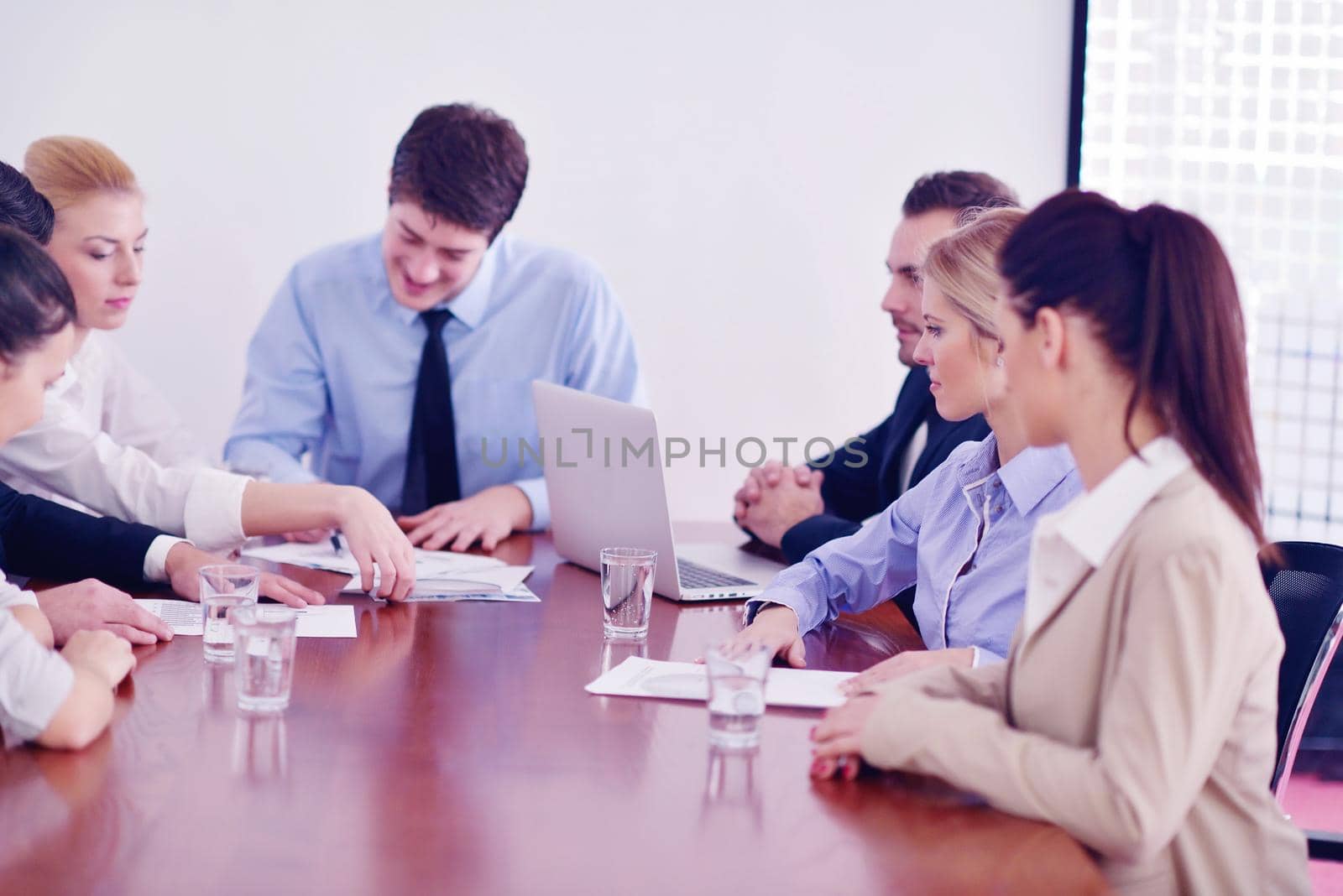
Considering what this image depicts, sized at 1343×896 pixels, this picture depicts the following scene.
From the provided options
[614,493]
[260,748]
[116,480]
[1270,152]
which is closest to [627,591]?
[614,493]

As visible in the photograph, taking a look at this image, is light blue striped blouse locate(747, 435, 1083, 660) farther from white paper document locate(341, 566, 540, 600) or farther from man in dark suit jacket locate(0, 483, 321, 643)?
man in dark suit jacket locate(0, 483, 321, 643)

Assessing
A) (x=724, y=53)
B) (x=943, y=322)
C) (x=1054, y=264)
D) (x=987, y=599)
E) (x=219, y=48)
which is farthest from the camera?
(x=724, y=53)

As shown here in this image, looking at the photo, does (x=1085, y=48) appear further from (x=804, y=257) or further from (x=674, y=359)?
(x=674, y=359)

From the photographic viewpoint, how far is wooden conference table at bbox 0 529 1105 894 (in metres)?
0.95

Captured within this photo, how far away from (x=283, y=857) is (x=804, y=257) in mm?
3007

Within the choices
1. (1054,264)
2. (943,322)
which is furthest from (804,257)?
(1054,264)

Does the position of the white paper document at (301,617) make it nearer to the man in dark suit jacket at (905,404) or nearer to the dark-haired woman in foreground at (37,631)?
the dark-haired woman in foreground at (37,631)

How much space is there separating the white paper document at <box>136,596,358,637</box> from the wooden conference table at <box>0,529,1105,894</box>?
15 cm

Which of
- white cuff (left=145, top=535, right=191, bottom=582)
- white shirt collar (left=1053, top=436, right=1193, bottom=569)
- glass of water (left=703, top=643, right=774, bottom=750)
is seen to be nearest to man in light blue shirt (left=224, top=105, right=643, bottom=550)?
white cuff (left=145, top=535, right=191, bottom=582)

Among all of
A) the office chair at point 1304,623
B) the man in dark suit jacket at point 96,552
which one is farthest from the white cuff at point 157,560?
the office chair at point 1304,623

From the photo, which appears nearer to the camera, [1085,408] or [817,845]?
[817,845]

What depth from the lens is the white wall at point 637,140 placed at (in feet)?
11.2

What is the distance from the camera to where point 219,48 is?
3.42m

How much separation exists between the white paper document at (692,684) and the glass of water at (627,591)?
126mm
